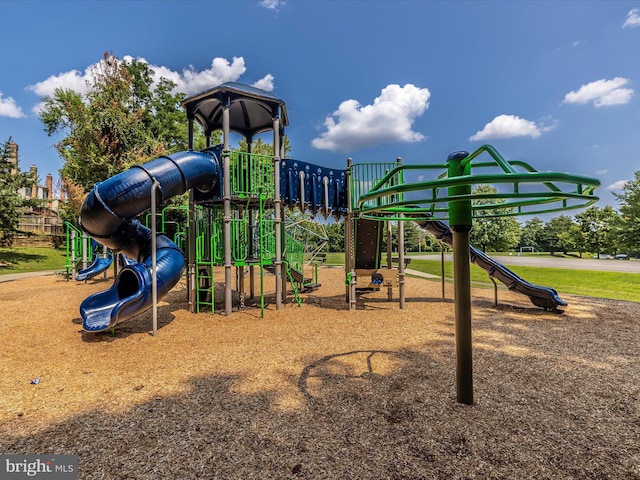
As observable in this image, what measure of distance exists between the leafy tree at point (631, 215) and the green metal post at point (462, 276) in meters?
25.0

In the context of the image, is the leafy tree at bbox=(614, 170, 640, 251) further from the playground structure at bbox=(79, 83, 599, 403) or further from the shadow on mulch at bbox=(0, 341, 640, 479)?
the shadow on mulch at bbox=(0, 341, 640, 479)

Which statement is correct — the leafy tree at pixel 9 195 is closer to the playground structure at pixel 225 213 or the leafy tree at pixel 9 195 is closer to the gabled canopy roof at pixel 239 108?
the playground structure at pixel 225 213

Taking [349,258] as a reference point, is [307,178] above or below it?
above

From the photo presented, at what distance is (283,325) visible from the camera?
7.83 m

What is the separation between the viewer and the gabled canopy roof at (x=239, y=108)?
8969 millimetres

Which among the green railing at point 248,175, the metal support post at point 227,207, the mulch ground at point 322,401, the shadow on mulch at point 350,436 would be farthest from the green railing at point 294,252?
the shadow on mulch at point 350,436

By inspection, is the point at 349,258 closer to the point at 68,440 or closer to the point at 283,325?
the point at 283,325

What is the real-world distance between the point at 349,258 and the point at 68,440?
796 cm

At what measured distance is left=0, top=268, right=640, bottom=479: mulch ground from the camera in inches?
111

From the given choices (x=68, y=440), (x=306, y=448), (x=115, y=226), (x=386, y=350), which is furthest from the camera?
(x=115, y=226)

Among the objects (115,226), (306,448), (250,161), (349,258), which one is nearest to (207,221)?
(250,161)

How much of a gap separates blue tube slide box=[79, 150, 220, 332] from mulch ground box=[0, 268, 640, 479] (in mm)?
667

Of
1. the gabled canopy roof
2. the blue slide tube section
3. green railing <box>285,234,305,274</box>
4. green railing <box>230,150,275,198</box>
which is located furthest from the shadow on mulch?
green railing <box>285,234,305,274</box>

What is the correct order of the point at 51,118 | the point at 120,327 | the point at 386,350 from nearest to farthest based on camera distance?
the point at 386,350
the point at 120,327
the point at 51,118
